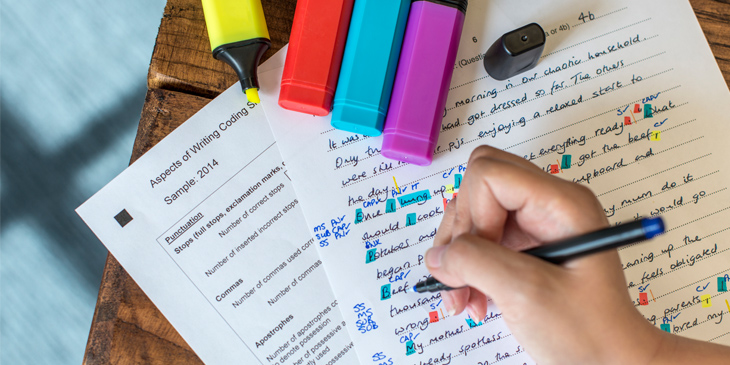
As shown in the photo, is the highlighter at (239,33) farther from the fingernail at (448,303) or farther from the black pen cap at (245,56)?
the fingernail at (448,303)

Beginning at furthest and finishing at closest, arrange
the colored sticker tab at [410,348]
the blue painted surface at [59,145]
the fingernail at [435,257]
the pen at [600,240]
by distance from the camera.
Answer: the blue painted surface at [59,145] → the colored sticker tab at [410,348] → the fingernail at [435,257] → the pen at [600,240]

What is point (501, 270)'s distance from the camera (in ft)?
1.17

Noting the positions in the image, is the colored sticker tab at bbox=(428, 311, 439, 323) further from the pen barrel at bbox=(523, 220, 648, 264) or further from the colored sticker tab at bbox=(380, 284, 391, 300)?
the pen barrel at bbox=(523, 220, 648, 264)

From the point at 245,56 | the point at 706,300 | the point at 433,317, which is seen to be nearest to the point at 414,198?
the point at 433,317

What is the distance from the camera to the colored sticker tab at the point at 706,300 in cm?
54

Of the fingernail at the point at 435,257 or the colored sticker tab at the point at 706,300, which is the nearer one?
the fingernail at the point at 435,257

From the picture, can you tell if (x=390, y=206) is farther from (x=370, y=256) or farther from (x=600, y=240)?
(x=600, y=240)

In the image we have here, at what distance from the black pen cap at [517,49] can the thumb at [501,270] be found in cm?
23

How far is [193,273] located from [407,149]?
0.27m

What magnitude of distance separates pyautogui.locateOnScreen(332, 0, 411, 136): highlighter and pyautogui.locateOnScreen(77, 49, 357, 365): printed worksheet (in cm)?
9

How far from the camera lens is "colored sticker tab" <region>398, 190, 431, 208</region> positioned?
0.54 metres

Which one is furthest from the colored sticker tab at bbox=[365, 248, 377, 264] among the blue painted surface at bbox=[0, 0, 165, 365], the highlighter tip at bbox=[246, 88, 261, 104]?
the blue painted surface at bbox=[0, 0, 165, 365]

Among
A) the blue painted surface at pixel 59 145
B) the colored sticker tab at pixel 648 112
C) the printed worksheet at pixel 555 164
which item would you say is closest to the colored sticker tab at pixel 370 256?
the printed worksheet at pixel 555 164

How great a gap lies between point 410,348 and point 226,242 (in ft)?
0.78
